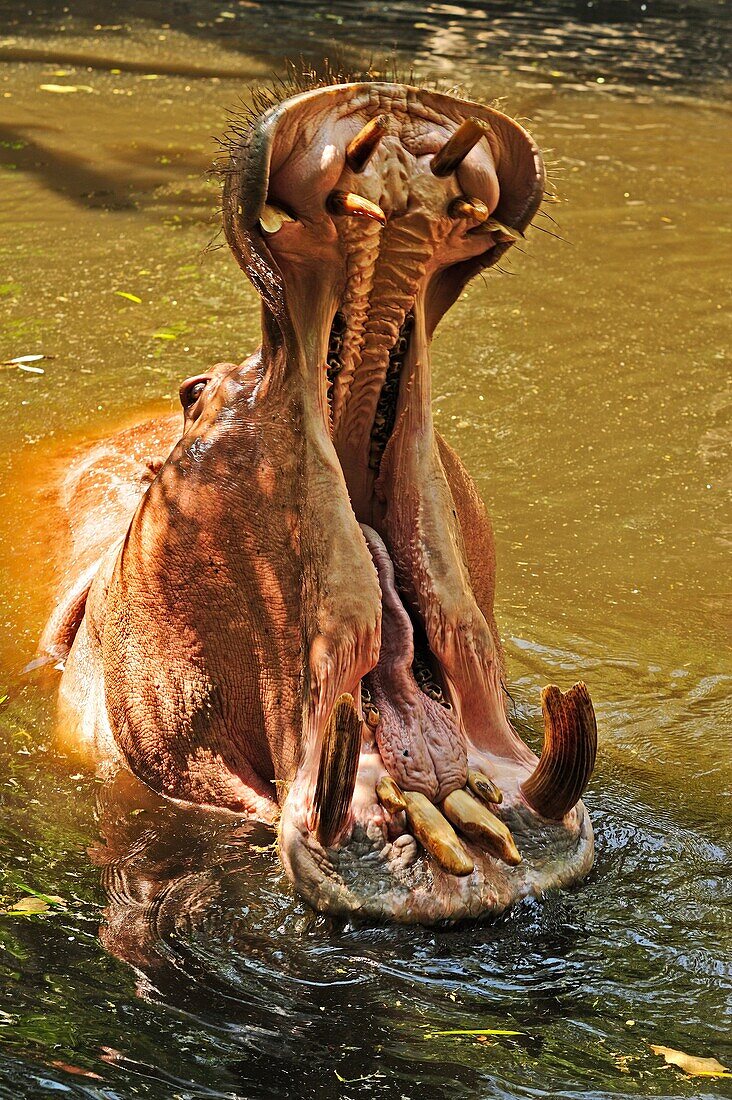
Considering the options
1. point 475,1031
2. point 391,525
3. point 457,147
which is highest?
point 457,147

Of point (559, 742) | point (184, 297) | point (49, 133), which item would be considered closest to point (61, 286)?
point (184, 297)

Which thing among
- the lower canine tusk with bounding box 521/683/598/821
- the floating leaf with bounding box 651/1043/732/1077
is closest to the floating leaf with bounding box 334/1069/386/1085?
the floating leaf with bounding box 651/1043/732/1077

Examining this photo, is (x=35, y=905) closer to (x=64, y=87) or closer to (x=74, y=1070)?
(x=74, y=1070)

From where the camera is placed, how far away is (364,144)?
9.05 feet

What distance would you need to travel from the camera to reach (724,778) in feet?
13.3

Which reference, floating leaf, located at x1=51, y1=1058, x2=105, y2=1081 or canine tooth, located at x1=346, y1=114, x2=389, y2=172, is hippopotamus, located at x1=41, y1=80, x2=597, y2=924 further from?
floating leaf, located at x1=51, y1=1058, x2=105, y2=1081

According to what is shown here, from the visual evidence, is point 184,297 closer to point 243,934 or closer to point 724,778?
point 724,778

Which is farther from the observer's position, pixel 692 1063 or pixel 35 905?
pixel 35 905

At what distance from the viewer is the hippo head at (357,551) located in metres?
2.86

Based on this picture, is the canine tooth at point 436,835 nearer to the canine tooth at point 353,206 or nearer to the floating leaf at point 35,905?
the floating leaf at point 35,905

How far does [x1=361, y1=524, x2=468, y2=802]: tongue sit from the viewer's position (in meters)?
3.05

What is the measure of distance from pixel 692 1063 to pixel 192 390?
6.58 ft

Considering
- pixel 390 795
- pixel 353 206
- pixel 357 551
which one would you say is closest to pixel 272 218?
pixel 353 206

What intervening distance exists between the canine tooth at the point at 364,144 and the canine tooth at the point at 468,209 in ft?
0.72
